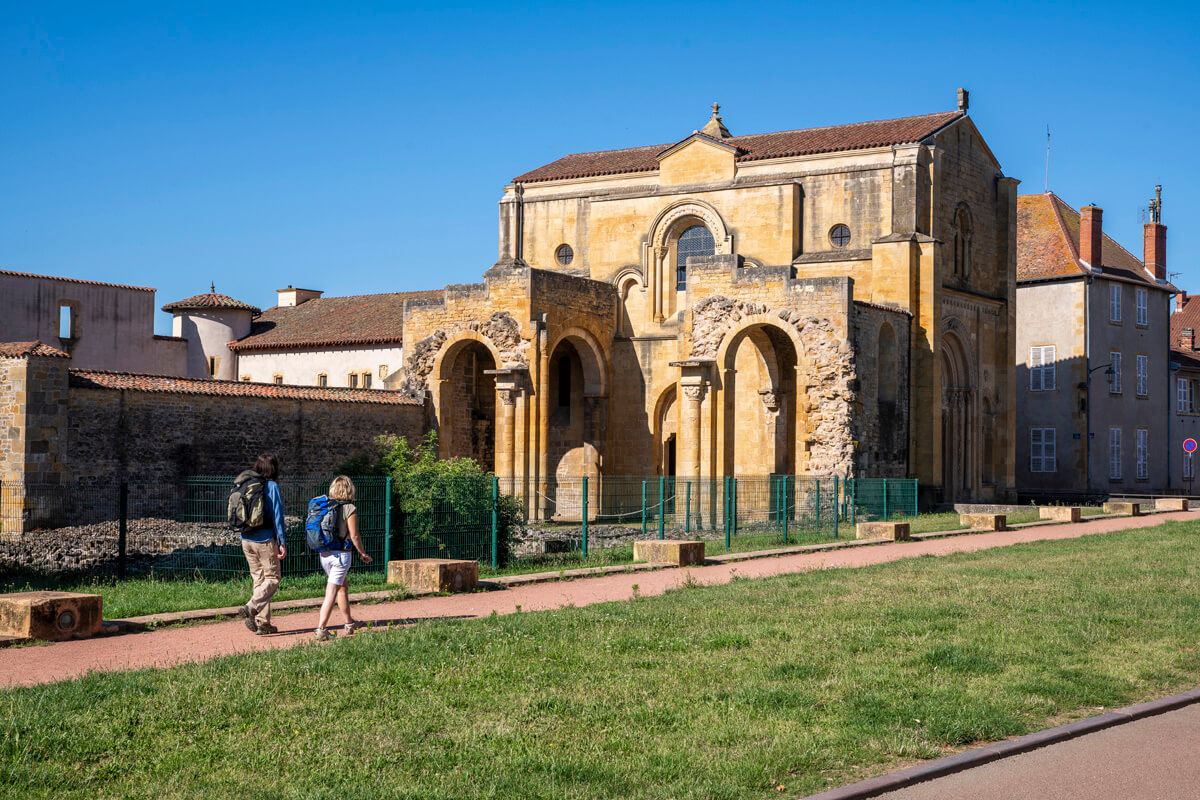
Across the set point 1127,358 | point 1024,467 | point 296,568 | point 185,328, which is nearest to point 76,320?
point 185,328

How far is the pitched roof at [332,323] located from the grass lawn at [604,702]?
31.6 meters

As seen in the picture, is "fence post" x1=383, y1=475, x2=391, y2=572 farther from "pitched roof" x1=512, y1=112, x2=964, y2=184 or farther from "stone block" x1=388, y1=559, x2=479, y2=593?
"pitched roof" x1=512, y1=112, x2=964, y2=184

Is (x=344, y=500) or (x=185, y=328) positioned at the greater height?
(x=185, y=328)

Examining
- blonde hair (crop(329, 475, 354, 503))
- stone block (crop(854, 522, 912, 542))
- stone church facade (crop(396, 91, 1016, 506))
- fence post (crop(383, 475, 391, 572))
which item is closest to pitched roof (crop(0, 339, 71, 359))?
fence post (crop(383, 475, 391, 572))

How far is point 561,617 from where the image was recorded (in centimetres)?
1112

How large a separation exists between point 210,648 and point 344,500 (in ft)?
5.34

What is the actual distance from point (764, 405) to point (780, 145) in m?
8.00

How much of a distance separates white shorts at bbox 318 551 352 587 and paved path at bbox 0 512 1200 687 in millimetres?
555

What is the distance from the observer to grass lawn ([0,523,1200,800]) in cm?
614

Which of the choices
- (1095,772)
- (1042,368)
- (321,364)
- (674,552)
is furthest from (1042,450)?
(1095,772)

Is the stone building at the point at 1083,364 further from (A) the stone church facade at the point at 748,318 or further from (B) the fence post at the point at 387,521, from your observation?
(B) the fence post at the point at 387,521

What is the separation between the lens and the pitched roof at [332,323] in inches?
1663

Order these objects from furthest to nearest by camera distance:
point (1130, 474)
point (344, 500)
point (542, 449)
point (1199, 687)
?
1. point (1130, 474)
2. point (542, 449)
3. point (344, 500)
4. point (1199, 687)

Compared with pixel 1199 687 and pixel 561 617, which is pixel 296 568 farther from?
pixel 1199 687
